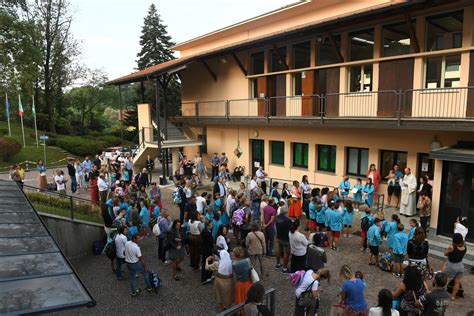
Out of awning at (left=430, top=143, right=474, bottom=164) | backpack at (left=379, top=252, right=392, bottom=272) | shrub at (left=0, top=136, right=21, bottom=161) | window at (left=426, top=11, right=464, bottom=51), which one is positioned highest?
window at (left=426, top=11, right=464, bottom=51)

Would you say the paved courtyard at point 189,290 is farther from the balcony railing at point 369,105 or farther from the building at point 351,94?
the balcony railing at point 369,105

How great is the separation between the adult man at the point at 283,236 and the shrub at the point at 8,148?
91.6 ft

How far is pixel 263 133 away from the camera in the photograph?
20.9m

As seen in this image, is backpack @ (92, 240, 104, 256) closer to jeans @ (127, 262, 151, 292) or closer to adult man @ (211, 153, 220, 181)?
jeans @ (127, 262, 151, 292)

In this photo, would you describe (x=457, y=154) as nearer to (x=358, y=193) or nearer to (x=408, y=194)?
(x=408, y=194)

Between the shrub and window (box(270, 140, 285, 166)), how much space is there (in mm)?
22714

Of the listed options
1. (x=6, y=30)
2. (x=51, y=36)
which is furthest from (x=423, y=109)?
(x=51, y=36)

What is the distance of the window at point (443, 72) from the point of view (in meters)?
12.4

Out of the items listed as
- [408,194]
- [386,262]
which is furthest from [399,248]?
[408,194]

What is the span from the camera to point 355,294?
5.99 metres

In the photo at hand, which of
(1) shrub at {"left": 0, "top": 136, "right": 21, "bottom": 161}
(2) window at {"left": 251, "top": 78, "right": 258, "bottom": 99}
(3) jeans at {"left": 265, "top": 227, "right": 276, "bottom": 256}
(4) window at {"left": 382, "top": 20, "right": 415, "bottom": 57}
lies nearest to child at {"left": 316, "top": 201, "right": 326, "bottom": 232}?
(3) jeans at {"left": 265, "top": 227, "right": 276, "bottom": 256}

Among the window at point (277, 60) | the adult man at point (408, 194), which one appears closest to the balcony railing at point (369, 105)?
the window at point (277, 60)

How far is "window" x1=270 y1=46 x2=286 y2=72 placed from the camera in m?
19.1

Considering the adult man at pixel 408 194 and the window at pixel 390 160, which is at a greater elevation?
the window at pixel 390 160
